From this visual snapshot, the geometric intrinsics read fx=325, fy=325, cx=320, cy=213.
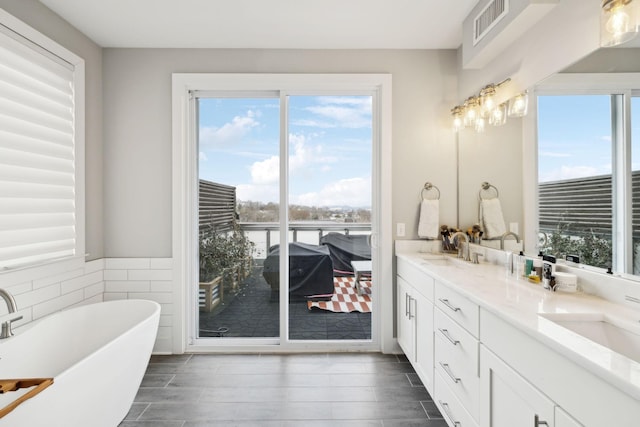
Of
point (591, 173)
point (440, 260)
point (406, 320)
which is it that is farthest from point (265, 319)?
point (591, 173)

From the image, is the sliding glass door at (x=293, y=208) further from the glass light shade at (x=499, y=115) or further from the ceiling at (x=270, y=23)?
the glass light shade at (x=499, y=115)

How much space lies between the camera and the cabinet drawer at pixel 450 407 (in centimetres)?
158

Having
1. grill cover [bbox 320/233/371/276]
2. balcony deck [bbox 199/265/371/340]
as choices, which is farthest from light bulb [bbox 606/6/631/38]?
balcony deck [bbox 199/265/371/340]

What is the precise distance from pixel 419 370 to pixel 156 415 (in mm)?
1741

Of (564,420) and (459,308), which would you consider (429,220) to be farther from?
(564,420)

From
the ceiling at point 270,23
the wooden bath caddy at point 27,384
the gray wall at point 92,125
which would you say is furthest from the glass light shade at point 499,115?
the gray wall at point 92,125

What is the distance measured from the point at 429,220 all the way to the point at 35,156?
115 inches

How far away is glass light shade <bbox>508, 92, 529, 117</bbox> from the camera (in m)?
1.99

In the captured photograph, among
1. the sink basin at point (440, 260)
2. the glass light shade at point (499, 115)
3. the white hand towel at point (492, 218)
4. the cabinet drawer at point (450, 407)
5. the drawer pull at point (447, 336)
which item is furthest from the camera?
the sink basin at point (440, 260)

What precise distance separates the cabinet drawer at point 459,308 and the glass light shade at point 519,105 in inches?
46.5

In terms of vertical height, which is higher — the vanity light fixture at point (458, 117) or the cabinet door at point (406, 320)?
the vanity light fixture at point (458, 117)

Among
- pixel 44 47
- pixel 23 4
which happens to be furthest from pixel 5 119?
pixel 23 4

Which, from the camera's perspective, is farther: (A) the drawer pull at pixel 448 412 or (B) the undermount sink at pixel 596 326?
(A) the drawer pull at pixel 448 412

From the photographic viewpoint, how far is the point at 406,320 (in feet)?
8.39
